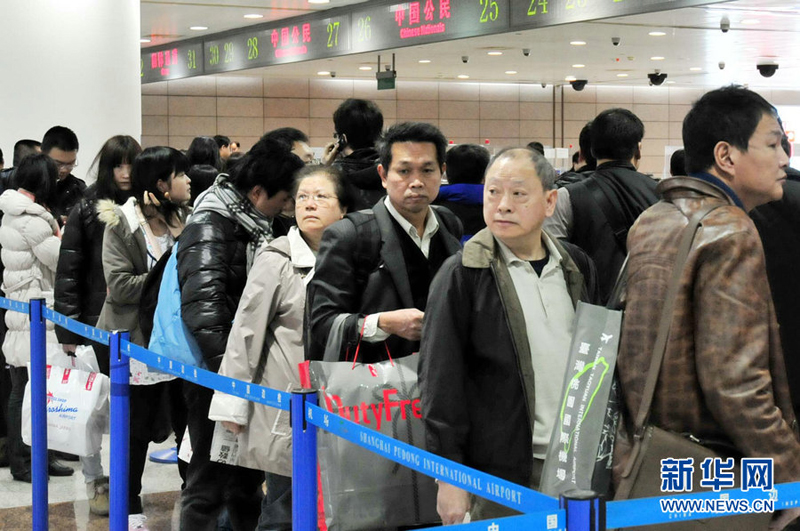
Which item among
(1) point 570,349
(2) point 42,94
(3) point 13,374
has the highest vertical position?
(2) point 42,94

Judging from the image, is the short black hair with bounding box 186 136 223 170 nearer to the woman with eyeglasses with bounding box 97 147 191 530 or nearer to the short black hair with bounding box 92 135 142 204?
the short black hair with bounding box 92 135 142 204

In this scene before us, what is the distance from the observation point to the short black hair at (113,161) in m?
4.70

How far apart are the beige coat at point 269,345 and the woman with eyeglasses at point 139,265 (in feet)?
3.83

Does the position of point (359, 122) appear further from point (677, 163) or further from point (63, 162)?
point (63, 162)

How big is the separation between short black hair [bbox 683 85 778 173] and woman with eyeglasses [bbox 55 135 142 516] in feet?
9.80

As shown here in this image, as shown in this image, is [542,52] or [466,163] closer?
[466,163]

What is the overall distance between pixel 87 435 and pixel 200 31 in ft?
36.6

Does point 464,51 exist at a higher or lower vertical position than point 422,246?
higher

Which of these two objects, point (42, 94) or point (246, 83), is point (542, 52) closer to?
point (246, 83)

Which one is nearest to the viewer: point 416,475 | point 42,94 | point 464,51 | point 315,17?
point 416,475

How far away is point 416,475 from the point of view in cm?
279

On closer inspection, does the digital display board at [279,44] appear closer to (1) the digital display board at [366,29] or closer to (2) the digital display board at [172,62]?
(1) the digital display board at [366,29]

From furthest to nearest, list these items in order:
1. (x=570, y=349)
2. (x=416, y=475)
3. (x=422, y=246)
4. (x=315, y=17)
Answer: (x=315, y=17)
(x=422, y=246)
(x=416, y=475)
(x=570, y=349)

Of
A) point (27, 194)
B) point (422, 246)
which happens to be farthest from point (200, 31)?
point (422, 246)
